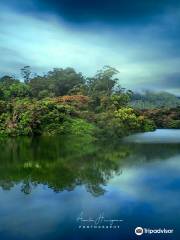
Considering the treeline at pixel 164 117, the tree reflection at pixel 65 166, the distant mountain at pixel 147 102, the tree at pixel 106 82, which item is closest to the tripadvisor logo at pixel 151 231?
the tree reflection at pixel 65 166

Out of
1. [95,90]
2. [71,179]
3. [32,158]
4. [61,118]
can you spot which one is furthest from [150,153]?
[95,90]

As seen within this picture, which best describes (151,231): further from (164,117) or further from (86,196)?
(164,117)

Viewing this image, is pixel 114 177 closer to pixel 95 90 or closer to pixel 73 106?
pixel 73 106

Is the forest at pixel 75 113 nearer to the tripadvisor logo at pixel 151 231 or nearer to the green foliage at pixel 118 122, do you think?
the green foliage at pixel 118 122

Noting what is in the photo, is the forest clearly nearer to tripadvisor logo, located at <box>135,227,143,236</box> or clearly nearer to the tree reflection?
the tree reflection

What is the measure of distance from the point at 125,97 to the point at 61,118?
24.6 feet

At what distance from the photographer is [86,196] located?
8516 mm

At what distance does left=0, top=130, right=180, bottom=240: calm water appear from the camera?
633 centimetres

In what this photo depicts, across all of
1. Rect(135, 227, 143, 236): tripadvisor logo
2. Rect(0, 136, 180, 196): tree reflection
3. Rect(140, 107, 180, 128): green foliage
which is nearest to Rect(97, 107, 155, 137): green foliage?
Rect(0, 136, 180, 196): tree reflection

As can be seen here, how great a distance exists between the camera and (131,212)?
7305 mm

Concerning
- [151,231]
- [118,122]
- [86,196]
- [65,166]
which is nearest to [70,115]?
[118,122]

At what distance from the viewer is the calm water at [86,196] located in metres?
6.33

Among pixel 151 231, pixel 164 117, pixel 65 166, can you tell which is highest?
pixel 164 117

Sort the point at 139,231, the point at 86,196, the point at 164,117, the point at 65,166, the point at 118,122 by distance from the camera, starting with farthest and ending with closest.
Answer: the point at 164,117 → the point at 118,122 → the point at 65,166 → the point at 86,196 → the point at 139,231
